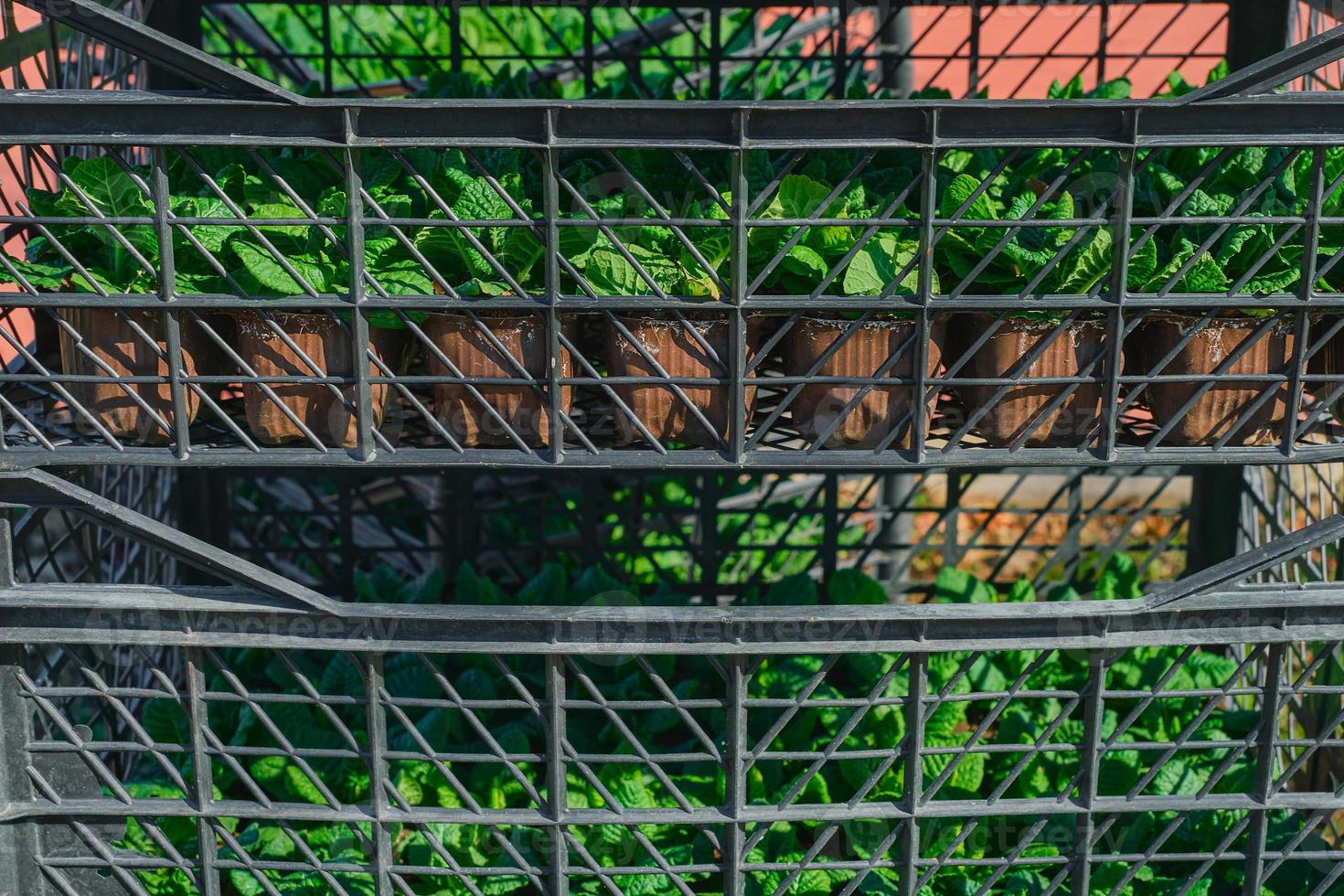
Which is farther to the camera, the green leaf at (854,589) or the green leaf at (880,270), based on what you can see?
the green leaf at (854,589)

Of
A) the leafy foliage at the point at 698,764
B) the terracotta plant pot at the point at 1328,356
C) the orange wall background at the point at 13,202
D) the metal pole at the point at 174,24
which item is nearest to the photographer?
the terracotta plant pot at the point at 1328,356

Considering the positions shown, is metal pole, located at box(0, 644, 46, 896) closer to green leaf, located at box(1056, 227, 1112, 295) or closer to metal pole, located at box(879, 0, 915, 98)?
→ green leaf, located at box(1056, 227, 1112, 295)

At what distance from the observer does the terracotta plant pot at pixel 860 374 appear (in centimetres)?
296

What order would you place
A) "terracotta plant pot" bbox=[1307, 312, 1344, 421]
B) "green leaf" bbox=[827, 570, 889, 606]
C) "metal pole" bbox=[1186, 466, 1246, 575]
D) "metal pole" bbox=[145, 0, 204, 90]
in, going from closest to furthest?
"terracotta plant pot" bbox=[1307, 312, 1344, 421], "green leaf" bbox=[827, 570, 889, 606], "metal pole" bbox=[145, 0, 204, 90], "metal pole" bbox=[1186, 466, 1246, 575]

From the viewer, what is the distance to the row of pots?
295 cm

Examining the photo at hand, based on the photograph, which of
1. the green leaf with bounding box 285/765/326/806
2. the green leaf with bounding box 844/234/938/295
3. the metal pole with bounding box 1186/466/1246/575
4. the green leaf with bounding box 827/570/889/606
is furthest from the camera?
the metal pole with bounding box 1186/466/1246/575

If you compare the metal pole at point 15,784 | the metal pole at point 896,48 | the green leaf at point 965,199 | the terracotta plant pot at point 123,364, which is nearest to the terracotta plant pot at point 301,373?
the terracotta plant pot at point 123,364

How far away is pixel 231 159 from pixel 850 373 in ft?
5.86

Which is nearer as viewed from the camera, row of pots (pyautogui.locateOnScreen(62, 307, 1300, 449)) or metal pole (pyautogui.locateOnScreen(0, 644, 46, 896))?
row of pots (pyautogui.locateOnScreen(62, 307, 1300, 449))

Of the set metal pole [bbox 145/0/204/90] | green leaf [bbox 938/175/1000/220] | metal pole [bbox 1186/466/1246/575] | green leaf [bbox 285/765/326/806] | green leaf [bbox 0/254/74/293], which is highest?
metal pole [bbox 145/0/204/90]

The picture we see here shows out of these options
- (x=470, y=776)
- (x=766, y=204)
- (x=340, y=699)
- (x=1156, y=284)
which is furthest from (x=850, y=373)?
(x=470, y=776)

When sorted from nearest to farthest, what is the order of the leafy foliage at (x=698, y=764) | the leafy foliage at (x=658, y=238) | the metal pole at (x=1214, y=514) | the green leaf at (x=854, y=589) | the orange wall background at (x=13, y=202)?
the leafy foliage at (x=658, y=238)
the orange wall background at (x=13, y=202)
the leafy foliage at (x=698, y=764)
the green leaf at (x=854, y=589)
the metal pole at (x=1214, y=514)

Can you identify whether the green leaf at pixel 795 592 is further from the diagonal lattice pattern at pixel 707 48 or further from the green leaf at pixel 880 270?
the green leaf at pixel 880 270

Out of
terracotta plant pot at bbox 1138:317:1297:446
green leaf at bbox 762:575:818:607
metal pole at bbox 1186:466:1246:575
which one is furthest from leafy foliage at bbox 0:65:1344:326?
metal pole at bbox 1186:466:1246:575
